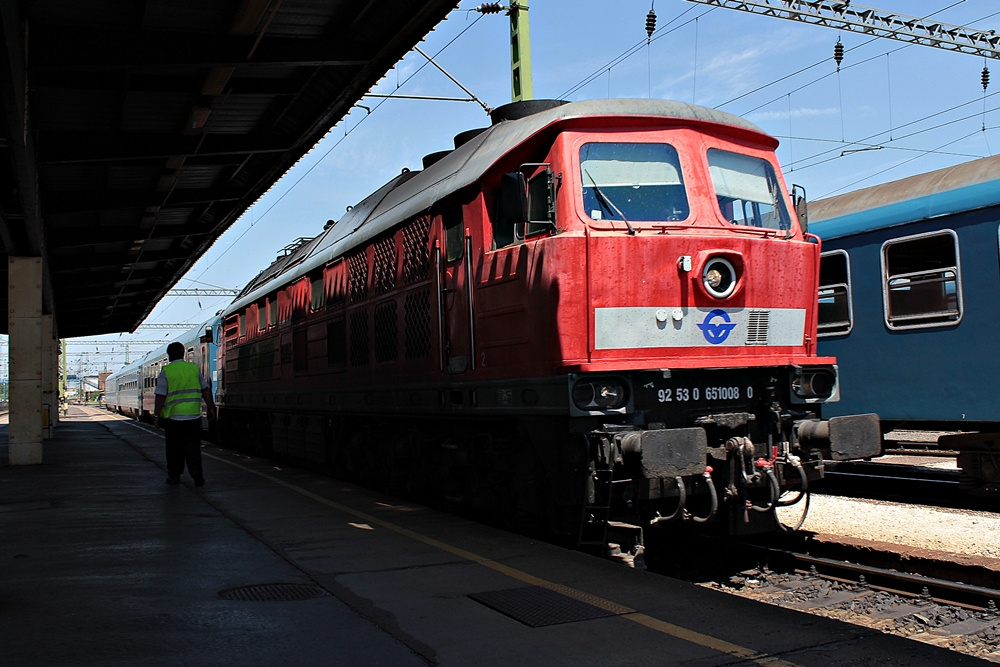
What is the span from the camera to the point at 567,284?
6195 millimetres

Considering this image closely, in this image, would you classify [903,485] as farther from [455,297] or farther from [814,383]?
[455,297]

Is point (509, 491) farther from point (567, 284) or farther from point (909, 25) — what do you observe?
point (909, 25)

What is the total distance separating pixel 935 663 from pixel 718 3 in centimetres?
1451

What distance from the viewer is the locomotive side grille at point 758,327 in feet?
21.9

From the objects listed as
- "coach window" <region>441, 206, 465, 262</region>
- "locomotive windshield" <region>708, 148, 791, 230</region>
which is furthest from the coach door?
"locomotive windshield" <region>708, 148, 791, 230</region>

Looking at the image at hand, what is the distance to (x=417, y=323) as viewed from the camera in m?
8.62

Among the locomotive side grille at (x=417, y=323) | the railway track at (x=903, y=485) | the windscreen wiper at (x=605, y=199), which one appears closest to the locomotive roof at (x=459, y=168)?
the windscreen wiper at (x=605, y=199)

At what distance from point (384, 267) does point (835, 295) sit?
5.73 metres

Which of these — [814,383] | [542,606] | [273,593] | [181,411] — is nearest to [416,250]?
[814,383]

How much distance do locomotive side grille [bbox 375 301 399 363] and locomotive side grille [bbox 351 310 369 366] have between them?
41 cm

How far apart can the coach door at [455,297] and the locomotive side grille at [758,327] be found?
2223 mm

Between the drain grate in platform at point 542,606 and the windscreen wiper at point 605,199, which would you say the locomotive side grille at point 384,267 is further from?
the drain grate in platform at point 542,606

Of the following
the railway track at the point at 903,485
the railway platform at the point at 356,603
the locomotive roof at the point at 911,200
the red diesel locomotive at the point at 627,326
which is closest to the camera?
the railway platform at the point at 356,603

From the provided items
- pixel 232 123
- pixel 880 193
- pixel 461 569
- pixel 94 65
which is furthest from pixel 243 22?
pixel 880 193
